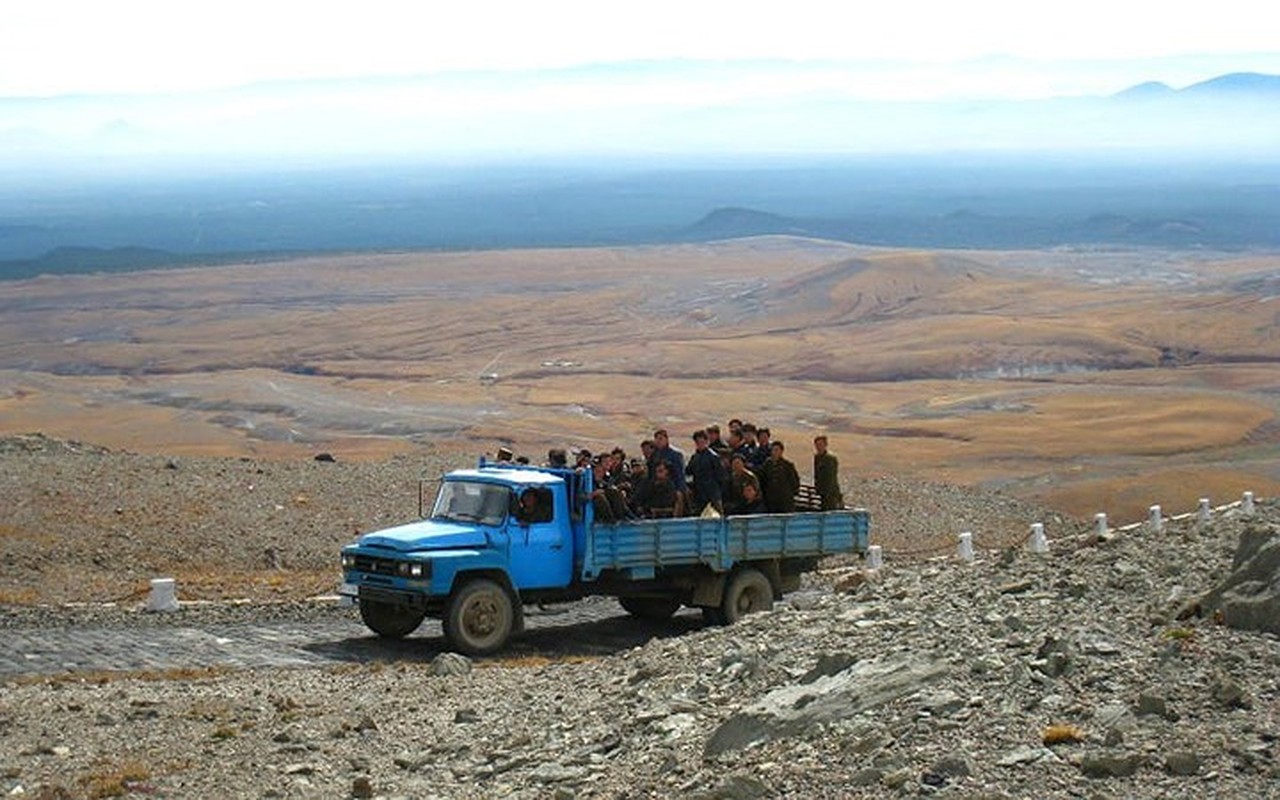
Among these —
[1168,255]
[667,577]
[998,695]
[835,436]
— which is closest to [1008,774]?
[998,695]

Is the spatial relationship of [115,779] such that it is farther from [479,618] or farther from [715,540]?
[715,540]

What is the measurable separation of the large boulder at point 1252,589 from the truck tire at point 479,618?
8.39 meters

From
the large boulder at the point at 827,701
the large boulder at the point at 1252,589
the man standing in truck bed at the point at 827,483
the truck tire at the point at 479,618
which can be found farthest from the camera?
the man standing in truck bed at the point at 827,483

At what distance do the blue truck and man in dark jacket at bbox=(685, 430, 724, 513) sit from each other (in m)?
0.39

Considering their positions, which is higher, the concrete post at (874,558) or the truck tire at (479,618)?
the truck tire at (479,618)

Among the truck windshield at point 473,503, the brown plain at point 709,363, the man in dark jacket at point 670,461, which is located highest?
the man in dark jacket at point 670,461

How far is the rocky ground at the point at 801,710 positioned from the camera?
1137 centimetres

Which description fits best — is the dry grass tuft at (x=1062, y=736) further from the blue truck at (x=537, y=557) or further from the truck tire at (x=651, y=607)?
the truck tire at (x=651, y=607)

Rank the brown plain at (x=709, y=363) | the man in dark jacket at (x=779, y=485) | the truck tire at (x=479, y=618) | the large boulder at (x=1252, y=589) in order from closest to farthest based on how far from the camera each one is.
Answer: the large boulder at (x=1252, y=589) < the truck tire at (x=479, y=618) < the man in dark jacket at (x=779, y=485) < the brown plain at (x=709, y=363)

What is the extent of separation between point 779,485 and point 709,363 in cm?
8123

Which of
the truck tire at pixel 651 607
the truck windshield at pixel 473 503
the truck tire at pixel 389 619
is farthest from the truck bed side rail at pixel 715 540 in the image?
the truck tire at pixel 389 619

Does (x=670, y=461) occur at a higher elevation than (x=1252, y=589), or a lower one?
higher

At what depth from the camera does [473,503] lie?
2098cm

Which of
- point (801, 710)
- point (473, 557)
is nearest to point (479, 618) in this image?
point (473, 557)
